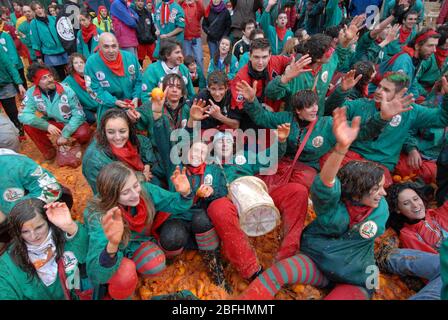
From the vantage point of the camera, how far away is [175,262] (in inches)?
120

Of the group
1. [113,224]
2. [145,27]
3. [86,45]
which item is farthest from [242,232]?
[145,27]

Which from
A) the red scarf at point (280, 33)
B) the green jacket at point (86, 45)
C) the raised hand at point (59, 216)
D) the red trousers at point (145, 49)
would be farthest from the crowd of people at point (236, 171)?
the red trousers at point (145, 49)

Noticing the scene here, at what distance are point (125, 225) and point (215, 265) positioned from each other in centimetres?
95

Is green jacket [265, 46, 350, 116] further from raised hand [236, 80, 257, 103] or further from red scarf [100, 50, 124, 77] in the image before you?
red scarf [100, 50, 124, 77]

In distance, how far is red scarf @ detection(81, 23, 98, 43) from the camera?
606 cm

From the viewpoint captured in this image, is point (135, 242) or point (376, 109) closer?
point (135, 242)

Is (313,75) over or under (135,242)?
over

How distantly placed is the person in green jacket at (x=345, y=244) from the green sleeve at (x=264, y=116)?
1.11 meters

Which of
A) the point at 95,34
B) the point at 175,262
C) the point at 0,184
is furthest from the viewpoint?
the point at 95,34

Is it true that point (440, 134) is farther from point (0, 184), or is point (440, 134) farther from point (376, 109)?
point (0, 184)

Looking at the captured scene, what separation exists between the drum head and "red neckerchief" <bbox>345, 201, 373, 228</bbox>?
0.58 meters

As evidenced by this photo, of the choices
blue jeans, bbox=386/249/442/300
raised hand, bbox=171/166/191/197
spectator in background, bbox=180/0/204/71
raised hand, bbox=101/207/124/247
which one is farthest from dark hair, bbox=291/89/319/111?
spectator in background, bbox=180/0/204/71

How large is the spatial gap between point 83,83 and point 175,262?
3.32 m
